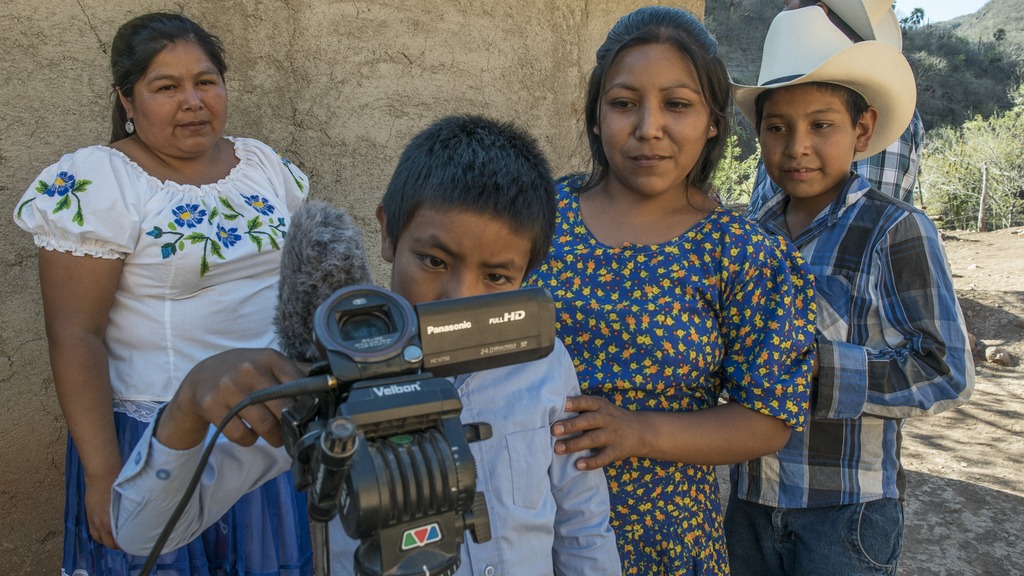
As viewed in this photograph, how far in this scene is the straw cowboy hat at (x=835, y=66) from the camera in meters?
1.76

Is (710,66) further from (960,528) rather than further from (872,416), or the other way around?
(960,528)

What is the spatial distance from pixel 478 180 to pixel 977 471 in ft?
13.8

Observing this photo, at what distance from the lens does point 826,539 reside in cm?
167

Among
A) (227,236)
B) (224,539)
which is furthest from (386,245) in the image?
(224,539)

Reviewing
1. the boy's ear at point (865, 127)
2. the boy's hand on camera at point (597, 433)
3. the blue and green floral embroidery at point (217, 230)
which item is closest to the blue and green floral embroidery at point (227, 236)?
the blue and green floral embroidery at point (217, 230)

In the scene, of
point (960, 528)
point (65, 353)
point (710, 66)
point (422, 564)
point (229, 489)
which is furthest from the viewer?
point (960, 528)

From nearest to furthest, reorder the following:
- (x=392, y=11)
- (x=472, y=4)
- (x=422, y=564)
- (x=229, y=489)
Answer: (x=422, y=564) → (x=229, y=489) → (x=392, y=11) → (x=472, y=4)

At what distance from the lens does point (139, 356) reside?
1.77 meters

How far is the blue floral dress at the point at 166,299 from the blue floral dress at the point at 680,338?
0.79 metres

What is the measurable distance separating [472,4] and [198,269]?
1.77 meters

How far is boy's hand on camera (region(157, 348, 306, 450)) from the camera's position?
897 mm

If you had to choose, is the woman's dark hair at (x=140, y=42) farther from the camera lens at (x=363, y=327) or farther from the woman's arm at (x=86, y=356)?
the camera lens at (x=363, y=327)

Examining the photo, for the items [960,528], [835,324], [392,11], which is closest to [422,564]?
[835,324]

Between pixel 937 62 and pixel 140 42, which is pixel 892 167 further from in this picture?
pixel 937 62
